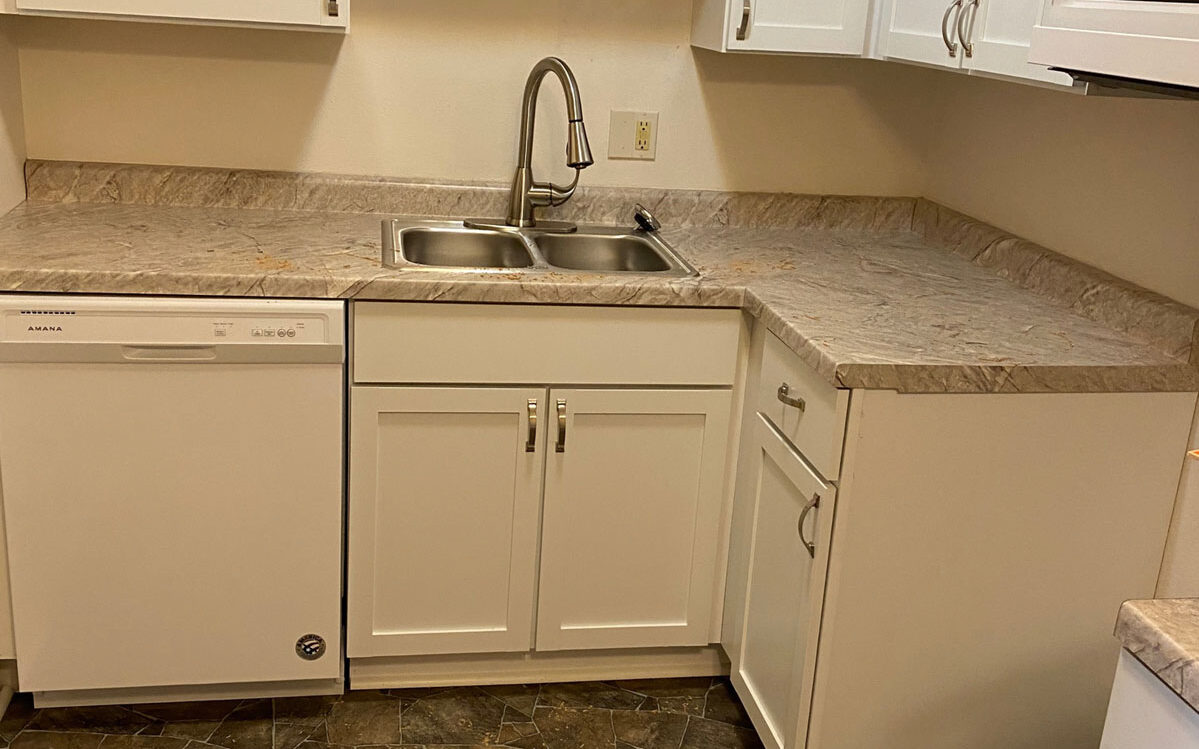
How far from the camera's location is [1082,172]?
7.12ft

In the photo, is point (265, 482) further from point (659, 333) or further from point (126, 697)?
point (659, 333)

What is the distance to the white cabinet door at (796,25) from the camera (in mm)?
2324

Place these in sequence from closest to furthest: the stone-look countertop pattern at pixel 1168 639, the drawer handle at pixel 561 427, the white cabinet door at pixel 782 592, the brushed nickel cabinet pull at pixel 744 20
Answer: the stone-look countertop pattern at pixel 1168 639
the white cabinet door at pixel 782 592
the drawer handle at pixel 561 427
the brushed nickel cabinet pull at pixel 744 20

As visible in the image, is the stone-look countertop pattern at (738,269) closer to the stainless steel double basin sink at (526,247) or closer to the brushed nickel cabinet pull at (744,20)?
the stainless steel double basin sink at (526,247)

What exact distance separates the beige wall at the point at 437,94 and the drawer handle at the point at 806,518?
1073mm

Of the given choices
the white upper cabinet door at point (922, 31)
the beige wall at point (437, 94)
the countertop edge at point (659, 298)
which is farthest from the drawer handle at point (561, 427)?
the white upper cabinet door at point (922, 31)

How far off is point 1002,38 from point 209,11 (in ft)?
4.50

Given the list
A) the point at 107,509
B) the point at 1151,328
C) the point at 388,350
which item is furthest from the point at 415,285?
the point at 1151,328

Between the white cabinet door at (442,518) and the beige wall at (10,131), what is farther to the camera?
the beige wall at (10,131)

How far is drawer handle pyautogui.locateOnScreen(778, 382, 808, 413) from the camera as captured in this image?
1.90 m

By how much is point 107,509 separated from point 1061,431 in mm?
1598

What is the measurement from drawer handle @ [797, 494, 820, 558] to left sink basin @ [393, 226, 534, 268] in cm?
89

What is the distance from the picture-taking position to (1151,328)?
1.92 m

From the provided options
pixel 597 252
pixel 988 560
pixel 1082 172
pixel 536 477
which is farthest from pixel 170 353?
Result: pixel 1082 172
